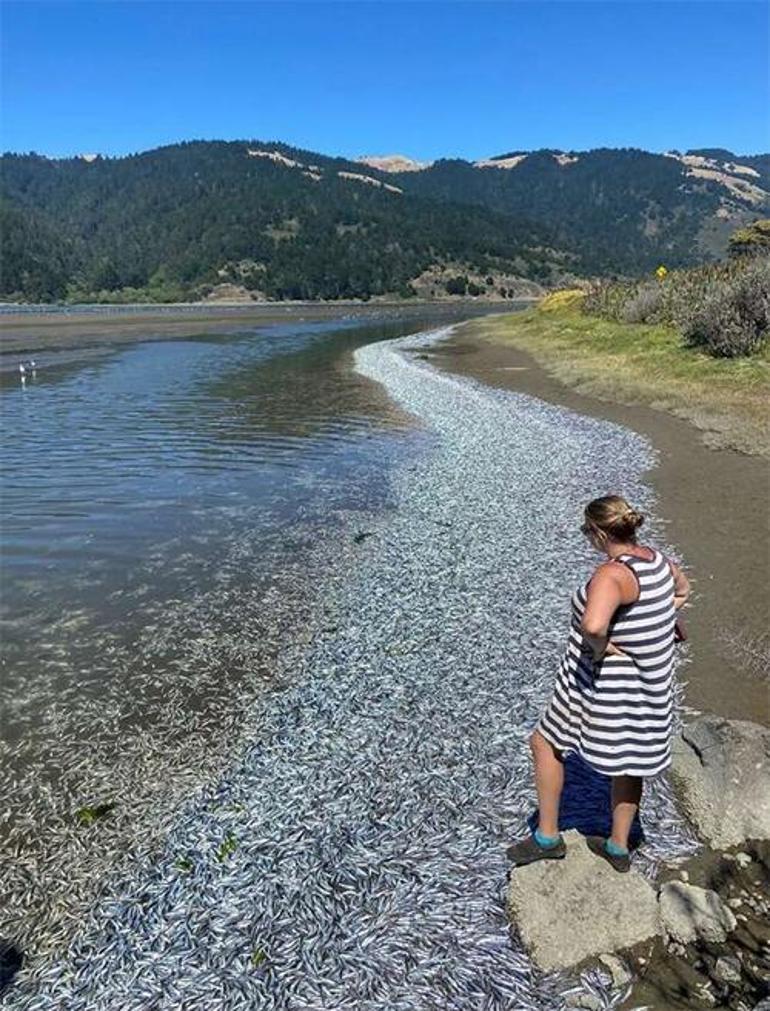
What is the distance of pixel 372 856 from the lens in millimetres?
7199

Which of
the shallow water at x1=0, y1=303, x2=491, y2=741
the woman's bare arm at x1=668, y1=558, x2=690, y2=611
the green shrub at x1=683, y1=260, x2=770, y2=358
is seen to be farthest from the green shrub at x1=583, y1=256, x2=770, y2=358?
the woman's bare arm at x1=668, y1=558, x2=690, y2=611

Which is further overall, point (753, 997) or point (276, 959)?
point (276, 959)

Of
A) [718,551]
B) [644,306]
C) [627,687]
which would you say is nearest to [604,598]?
[627,687]

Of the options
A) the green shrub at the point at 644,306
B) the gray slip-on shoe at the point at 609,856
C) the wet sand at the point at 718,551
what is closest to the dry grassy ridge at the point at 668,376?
the wet sand at the point at 718,551

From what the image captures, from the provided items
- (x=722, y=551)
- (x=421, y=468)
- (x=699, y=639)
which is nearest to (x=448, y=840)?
(x=699, y=639)

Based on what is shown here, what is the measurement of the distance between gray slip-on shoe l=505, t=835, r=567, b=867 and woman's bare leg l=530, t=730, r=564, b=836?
0.38 ft

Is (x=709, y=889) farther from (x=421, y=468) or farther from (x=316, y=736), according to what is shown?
(x=421, y=468)

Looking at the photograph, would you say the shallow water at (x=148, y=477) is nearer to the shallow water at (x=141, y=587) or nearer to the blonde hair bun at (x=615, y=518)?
the shallow water at (x=141, y=587)

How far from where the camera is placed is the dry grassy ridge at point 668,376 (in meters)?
26.0

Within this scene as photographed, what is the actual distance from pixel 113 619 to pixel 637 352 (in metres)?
36.7

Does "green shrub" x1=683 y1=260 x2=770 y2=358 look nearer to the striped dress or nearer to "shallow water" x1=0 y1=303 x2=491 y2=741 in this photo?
"shallow water" x1=0 y1=303 x2=491 y2=741

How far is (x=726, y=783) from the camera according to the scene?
7.29 meters

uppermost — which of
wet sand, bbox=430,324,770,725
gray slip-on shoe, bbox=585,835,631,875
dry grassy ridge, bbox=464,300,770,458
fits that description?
dry grassy ridge, bbox=464,300,770,458

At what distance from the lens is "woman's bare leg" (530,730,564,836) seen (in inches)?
255
